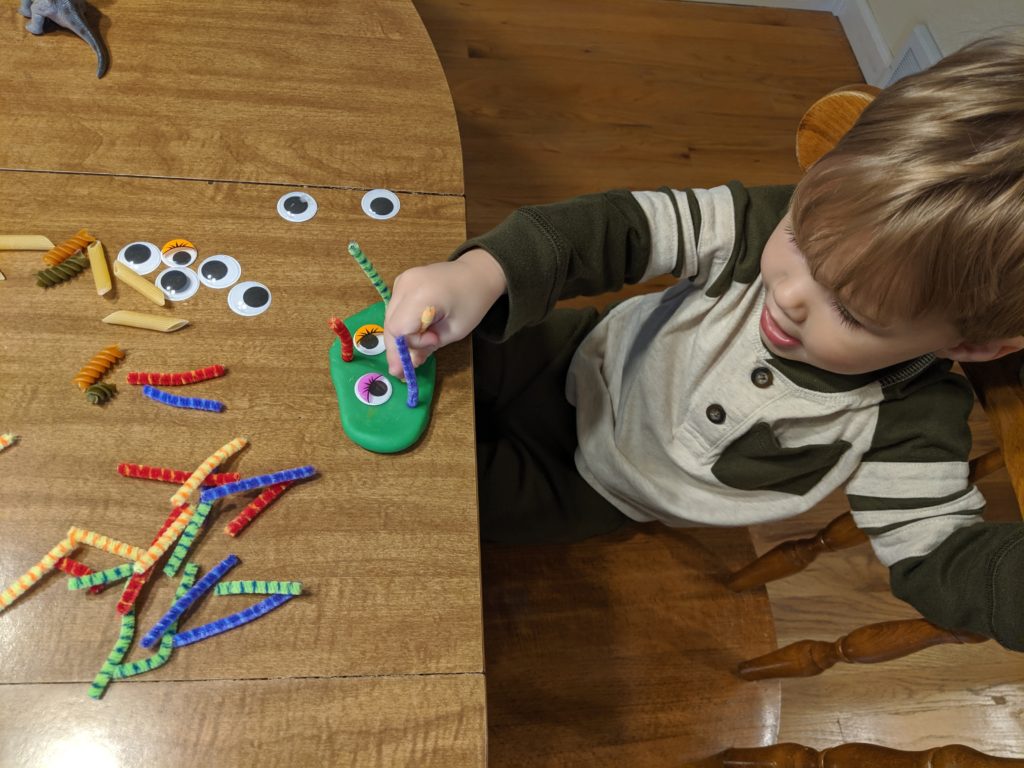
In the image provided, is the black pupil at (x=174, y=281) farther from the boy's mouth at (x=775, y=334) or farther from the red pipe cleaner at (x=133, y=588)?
the boy's mouth at (x=775, y=334)

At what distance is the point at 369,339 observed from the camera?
610 mm

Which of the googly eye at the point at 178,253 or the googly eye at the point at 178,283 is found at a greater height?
the googly eye at the point at 178,253

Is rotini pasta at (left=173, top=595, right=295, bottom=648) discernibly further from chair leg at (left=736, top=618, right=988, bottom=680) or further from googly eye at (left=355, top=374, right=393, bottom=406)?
chair leg at (left=736, top=618, right=988, bottom=680)

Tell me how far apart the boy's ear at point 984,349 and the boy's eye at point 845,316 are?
9 centimetres

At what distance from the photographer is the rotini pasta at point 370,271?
1.94 feet

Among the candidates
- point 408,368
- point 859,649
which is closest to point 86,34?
point 408,368

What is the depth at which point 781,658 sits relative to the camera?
2.64 ft

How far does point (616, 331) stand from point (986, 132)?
16.8 inches

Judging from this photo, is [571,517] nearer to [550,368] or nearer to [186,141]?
[550,368]

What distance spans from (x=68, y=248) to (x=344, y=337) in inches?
9.0

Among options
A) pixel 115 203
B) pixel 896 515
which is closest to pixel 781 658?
pixel 896 515

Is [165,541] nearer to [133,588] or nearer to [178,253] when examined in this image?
[133,588]

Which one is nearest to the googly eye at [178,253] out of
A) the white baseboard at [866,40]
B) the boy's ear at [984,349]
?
the boy's ear at [984,349]

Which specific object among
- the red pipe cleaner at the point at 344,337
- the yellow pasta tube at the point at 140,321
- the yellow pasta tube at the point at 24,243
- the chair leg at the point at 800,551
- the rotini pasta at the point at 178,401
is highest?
the red pipe cleaner at the point at 344,337
